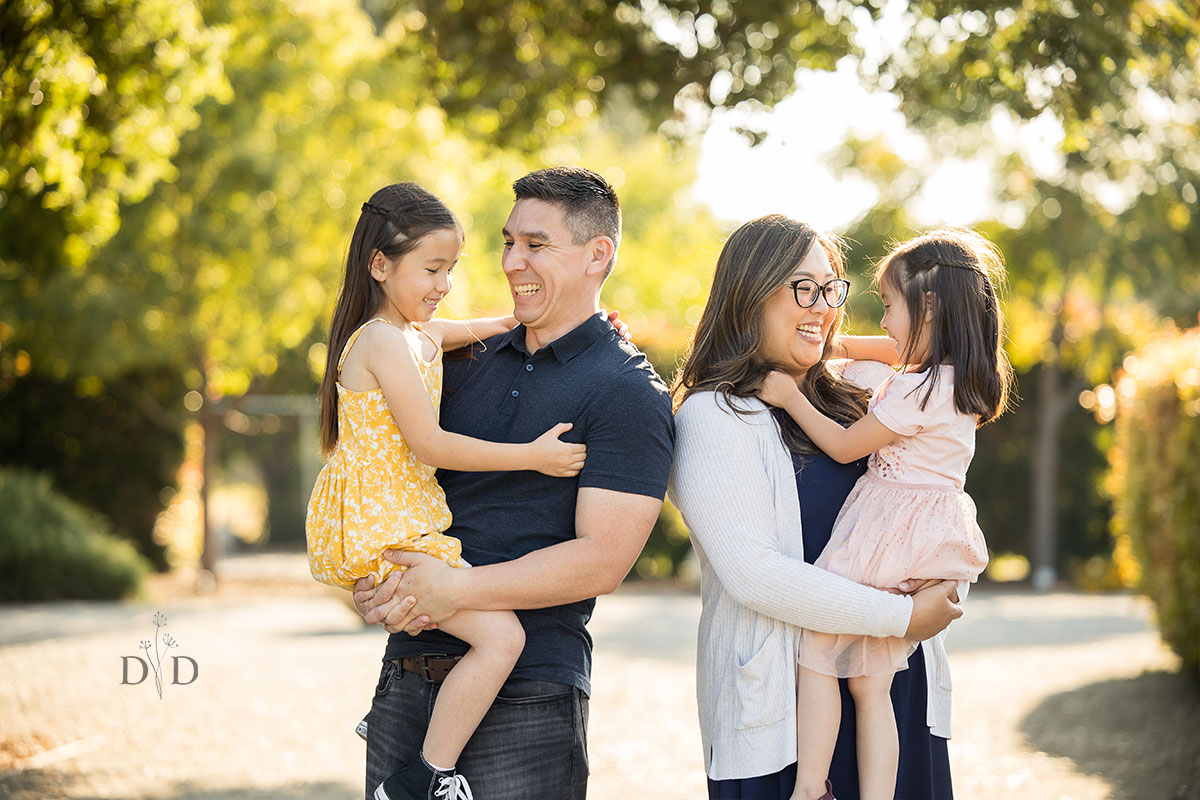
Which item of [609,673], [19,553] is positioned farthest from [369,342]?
[19,553]

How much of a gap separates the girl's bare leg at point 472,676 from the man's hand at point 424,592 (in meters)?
0.04

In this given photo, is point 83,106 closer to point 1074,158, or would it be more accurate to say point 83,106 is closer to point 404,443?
point 404,443

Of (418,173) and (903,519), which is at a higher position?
(418,173)

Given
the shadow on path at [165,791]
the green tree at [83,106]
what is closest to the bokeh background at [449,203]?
the green tree at [83,106]

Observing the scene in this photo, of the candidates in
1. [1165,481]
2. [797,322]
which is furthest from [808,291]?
[1165,481]

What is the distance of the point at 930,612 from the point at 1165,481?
5.26m

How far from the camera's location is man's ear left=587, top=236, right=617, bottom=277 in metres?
2.88

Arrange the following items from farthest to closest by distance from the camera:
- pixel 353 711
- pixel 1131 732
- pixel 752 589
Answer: pixel 353 711 < pixel 1131 732 < pixel 752 589

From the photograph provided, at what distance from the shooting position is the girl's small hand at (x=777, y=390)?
275 centimetres

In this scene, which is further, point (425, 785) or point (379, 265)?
point (379, 265)

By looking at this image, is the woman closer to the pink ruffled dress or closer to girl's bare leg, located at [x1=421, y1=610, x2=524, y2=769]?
the pink ruffled dress

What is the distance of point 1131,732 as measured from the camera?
6.78 metres

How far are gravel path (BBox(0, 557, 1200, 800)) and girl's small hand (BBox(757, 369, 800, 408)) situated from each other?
3.37 metres

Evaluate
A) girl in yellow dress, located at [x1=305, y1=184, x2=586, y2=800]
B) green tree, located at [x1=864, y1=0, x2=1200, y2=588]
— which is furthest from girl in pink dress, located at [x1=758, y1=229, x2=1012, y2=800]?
green tree, located at [x1=864, y1=0, x2=1200, y2=588]
